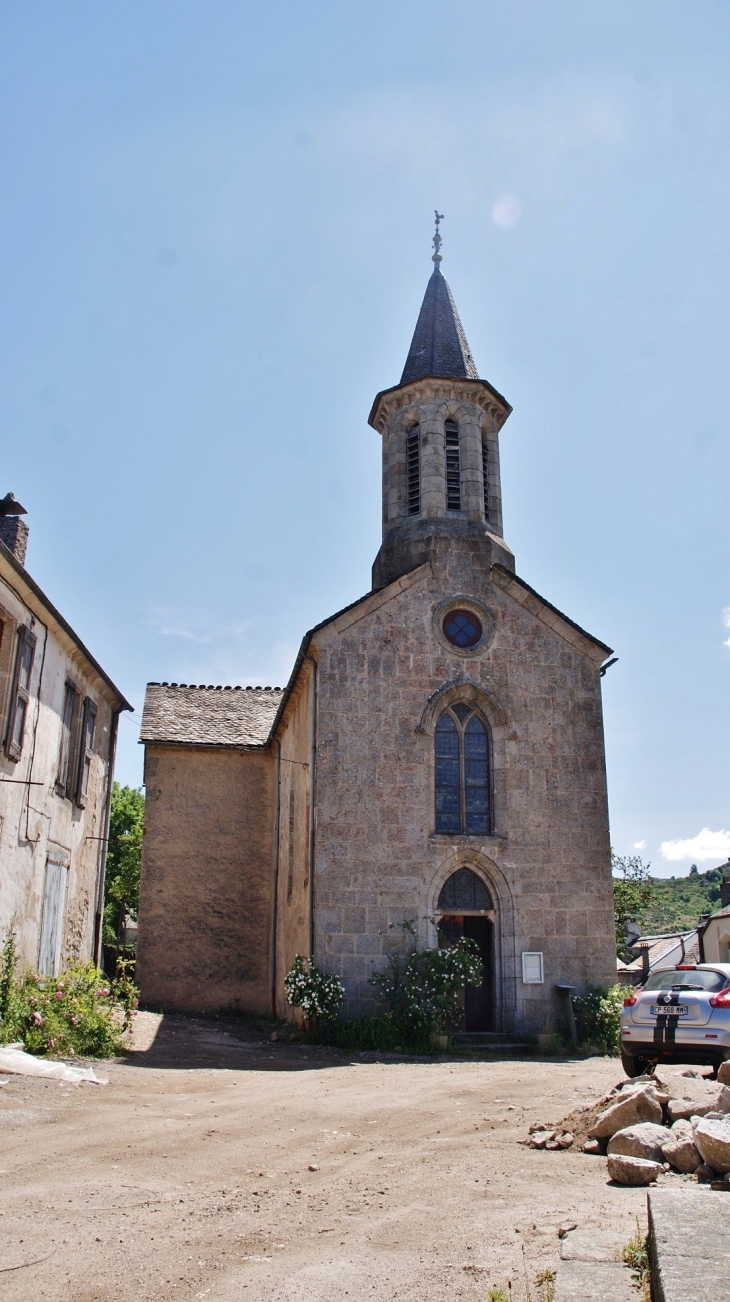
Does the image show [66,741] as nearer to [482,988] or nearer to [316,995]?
[316,995]

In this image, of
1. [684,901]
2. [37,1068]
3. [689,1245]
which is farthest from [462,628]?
[684,901]

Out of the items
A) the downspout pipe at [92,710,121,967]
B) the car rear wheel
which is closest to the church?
the downspout pipe at [92,710,121,967]

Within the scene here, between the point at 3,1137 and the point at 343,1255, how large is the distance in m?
3.68

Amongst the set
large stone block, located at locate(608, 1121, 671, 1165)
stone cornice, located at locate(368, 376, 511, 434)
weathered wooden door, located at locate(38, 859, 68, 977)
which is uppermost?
stone cornice, located at locate(368, 376, 511, 434)

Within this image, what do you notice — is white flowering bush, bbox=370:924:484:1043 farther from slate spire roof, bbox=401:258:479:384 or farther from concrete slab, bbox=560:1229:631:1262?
slate spire roof, bbox=401:258:479:384

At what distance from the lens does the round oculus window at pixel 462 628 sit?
18.1 meters

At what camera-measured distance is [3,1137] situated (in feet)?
24.2

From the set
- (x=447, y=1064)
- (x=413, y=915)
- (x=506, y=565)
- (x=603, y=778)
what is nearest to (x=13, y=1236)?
(x=447, y=1064)

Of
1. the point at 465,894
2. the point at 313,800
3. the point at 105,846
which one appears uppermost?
the point at 313,800

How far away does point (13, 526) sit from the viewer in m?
15.9

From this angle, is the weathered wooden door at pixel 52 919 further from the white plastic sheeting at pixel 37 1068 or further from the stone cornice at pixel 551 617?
the stone cornice at pixel 551 617

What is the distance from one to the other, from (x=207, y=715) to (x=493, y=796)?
30.6ft

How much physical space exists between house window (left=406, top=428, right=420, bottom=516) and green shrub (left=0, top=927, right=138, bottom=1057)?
36.3 feet

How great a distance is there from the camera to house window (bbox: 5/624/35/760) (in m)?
12.7
